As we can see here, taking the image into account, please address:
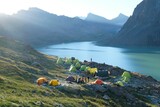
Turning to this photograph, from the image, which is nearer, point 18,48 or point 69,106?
point 69,106

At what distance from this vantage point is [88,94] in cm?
3984

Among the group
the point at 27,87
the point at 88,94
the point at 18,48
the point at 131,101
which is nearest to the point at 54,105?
the point at 27,87

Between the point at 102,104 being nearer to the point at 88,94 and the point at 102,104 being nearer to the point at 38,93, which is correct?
the point at 88,94

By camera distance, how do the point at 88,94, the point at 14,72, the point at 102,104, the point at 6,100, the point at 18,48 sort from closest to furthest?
1. the point at 6,100
2. the point at 102,104
3. the point at 88,94
4. the point at 14,72
5. the point at 18,48

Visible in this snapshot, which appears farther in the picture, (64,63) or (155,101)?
(64,63)

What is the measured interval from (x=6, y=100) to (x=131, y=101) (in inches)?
824

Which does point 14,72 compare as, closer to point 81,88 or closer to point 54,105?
point 81,88

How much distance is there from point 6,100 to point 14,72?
66.2 ft

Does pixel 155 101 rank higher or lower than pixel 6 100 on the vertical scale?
lower

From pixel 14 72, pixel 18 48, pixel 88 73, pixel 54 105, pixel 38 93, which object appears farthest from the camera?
pixel 18 48

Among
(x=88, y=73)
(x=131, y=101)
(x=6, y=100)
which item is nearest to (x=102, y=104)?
(x=131, y=101)

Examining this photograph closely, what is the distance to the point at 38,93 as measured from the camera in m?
33.9

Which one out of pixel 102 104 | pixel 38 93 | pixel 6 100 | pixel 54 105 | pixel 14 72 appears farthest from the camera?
pixel 14 72

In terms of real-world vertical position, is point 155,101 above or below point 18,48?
below
